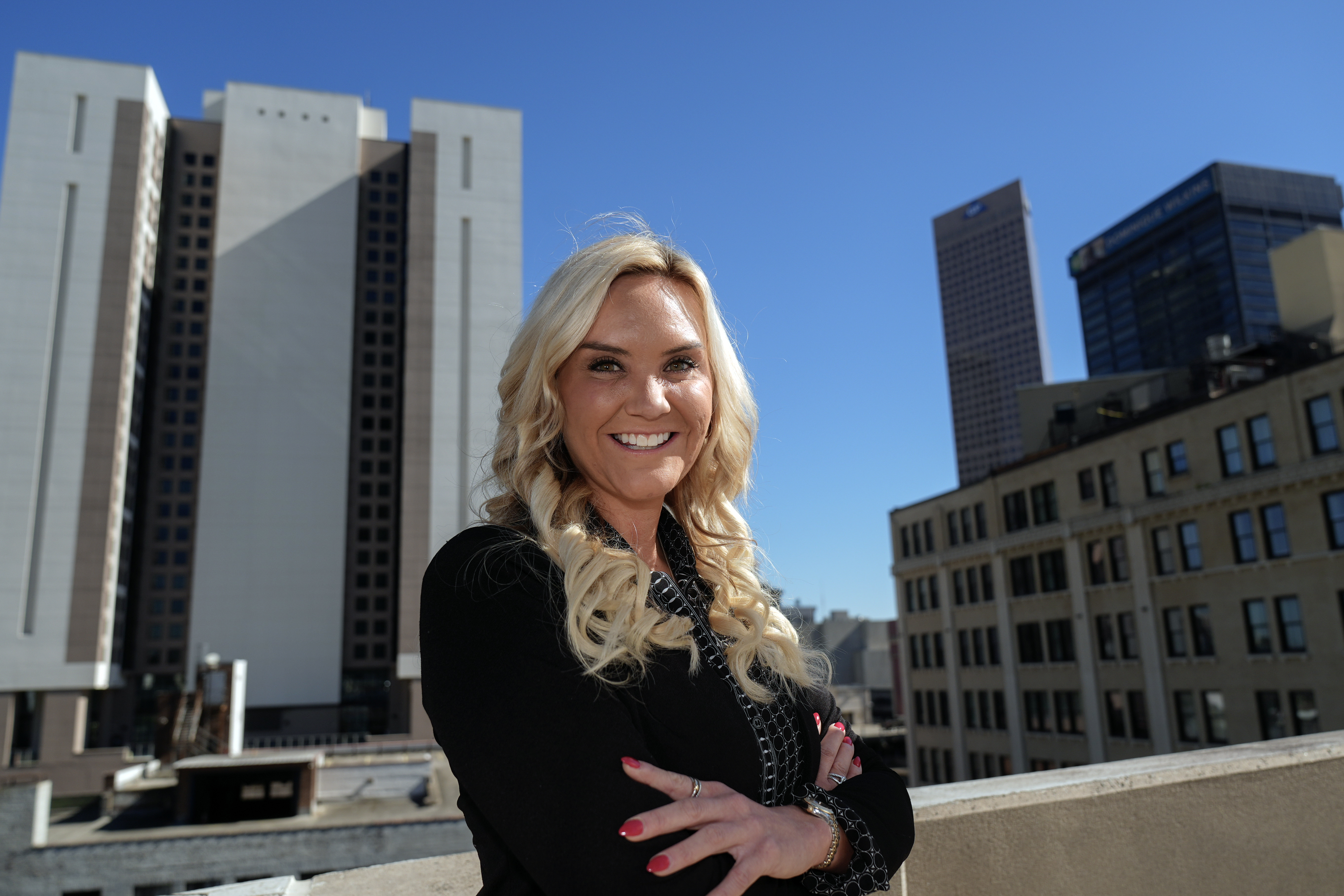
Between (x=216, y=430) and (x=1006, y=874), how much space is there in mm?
78395

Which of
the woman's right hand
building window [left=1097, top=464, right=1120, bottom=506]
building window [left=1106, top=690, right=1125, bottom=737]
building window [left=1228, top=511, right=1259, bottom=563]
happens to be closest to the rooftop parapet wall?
the woman's right hand

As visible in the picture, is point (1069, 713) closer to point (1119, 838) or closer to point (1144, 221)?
point (1119, 838)

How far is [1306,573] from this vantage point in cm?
2778

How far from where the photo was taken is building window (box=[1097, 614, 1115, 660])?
3528 centimetres

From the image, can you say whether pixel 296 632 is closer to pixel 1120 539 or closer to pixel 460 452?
pixel 460 452

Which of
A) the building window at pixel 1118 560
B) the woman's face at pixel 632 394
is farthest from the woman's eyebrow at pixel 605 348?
the building window at pixel 1118 560

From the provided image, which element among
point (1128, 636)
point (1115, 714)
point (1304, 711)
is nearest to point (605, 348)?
point (1304, 711)

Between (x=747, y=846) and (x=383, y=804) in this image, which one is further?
(x=383, y=804)

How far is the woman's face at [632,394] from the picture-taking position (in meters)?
1.95

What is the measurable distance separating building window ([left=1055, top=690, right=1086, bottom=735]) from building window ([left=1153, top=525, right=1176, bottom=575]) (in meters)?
6.72

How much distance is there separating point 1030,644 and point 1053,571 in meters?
3.64

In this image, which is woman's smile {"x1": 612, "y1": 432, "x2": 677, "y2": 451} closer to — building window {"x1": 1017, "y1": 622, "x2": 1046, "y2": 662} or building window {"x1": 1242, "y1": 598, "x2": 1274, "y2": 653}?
building window {"x1": 1242, "y1": 598, "x2": 1274, "y2": 653}

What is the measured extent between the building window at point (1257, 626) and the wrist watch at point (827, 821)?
3402 cm

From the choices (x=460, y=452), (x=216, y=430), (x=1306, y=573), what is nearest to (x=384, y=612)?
(x=460, y=452)
